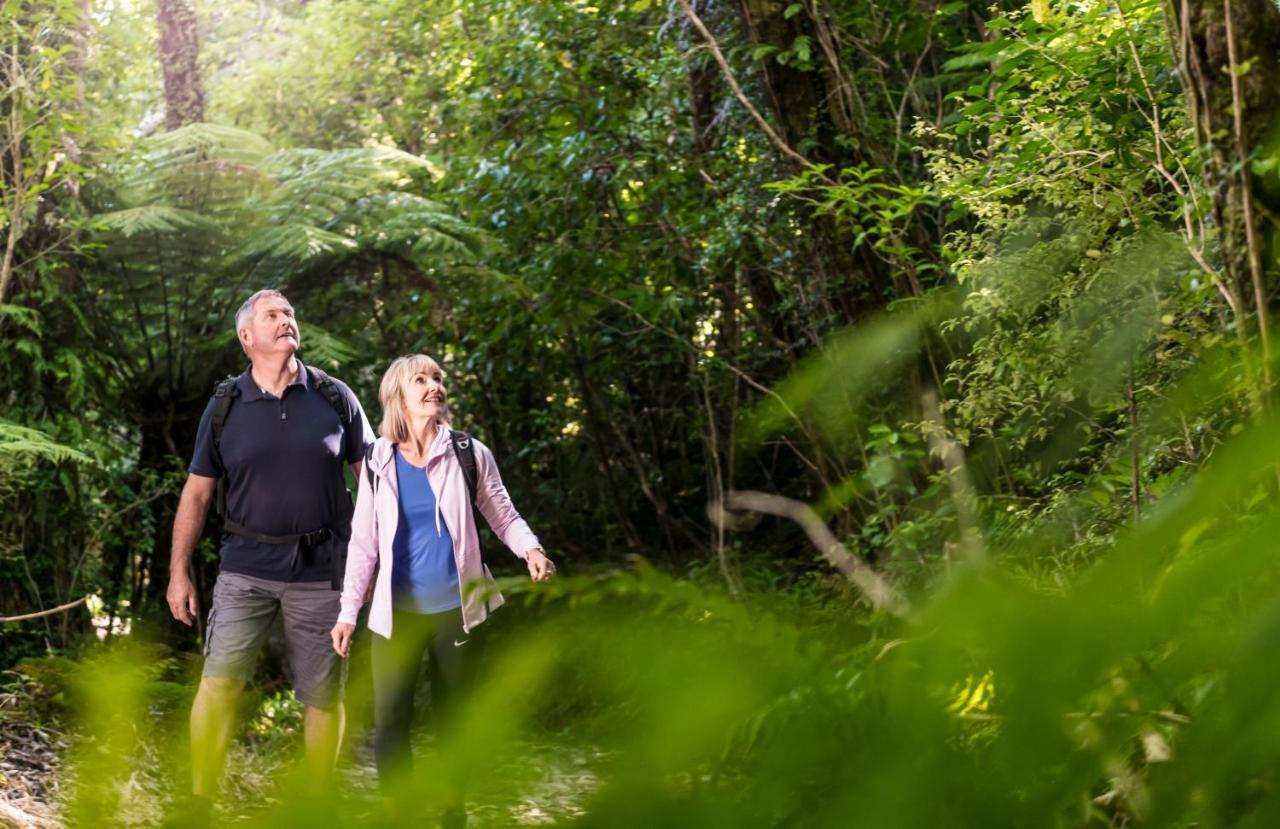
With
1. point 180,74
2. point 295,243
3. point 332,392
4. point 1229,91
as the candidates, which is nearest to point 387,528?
point 332,392

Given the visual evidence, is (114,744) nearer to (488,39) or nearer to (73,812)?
(73,812)

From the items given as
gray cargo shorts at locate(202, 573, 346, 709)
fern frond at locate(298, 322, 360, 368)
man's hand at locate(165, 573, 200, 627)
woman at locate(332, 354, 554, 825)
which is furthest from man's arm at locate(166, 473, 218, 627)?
fern frond at locate(298, 322, 360, 368)

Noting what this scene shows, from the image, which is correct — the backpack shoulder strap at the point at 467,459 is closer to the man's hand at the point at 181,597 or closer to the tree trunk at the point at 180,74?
the man's hand at the point at 181,597

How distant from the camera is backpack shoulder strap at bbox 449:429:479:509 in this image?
417 cm

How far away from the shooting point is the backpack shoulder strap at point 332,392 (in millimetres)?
4336

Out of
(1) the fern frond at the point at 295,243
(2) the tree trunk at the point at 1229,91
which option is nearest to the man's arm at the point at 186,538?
(2) the tree trunk at the point at 1229,91

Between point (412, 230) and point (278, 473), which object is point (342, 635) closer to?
point (278, 473)

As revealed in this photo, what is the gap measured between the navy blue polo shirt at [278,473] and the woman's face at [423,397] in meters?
0.31

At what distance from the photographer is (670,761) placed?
397 mm

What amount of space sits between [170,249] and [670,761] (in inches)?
A: 317

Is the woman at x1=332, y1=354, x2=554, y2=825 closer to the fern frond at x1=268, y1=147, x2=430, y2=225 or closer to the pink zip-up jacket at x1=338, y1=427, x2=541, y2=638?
the pink zip-up jacket at x1=338, y1=427, x2=541, y2=638

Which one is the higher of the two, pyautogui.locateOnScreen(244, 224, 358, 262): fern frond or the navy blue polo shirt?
pyautogui.locateOnScreen(244, 224, 358, 262): fern frond

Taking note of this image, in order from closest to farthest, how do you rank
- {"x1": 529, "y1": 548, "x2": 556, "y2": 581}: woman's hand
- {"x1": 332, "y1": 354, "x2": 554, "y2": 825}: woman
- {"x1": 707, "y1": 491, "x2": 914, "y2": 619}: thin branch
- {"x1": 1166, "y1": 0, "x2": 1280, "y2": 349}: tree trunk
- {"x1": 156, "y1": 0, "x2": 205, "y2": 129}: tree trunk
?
1. {"x1": 707, "y1": 491, "x2": 914, "y2": 619}: thin branch
2. {"x1": 1166, "y1": 0, "x2": 1280, "y2": 349}: tree trunk
3. {"x1": 529, "y1": 548, "x2": 556, "y2": 581}: woman's hand
4. {"x1": 332, "y1": 354, "x2": 554, "y2": 825}: woman
5. {"x1": 156, "y1": 0, "x2": 205, "y2": 129}: tree trunk

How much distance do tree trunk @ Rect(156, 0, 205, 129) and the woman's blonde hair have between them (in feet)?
30.5
